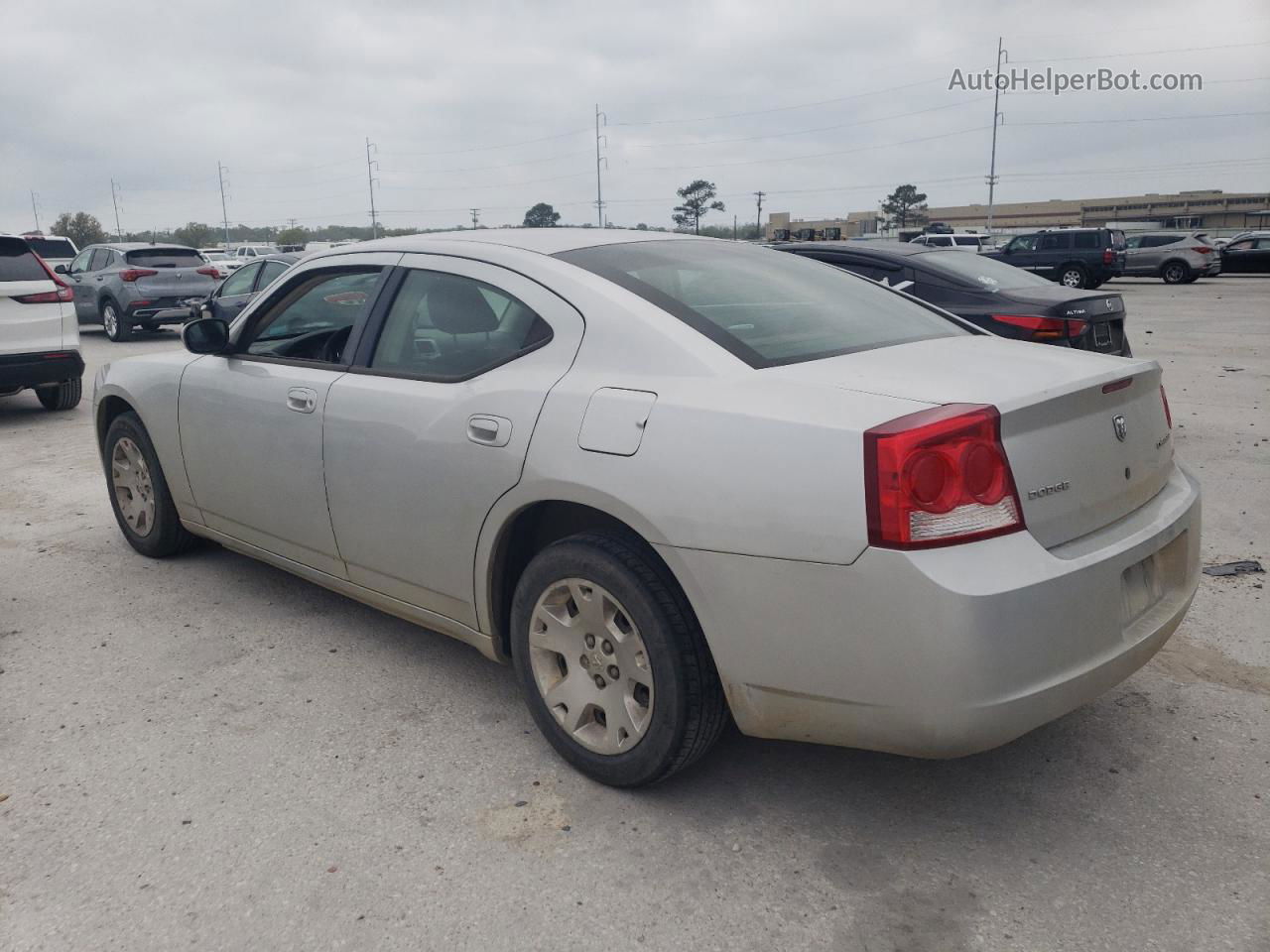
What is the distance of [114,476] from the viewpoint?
5129 millimetres

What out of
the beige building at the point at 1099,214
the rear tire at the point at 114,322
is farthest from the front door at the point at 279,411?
the beige building at the point at 1099,214

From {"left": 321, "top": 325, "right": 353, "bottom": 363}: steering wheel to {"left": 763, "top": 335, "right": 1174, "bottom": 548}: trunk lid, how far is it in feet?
5.86

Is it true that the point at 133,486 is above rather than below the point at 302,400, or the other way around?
below

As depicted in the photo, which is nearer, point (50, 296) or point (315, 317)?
point (315, 317)

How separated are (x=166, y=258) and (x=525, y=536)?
16.5 m

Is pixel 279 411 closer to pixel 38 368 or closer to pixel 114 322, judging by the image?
pixel 38 368

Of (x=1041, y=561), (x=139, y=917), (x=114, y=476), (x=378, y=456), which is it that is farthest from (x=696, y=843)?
(x=114, y=476)

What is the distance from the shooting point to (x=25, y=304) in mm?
9078

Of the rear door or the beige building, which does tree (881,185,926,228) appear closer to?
the beige building

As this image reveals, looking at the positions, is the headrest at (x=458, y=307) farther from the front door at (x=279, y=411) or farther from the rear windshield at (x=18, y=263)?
the rear windshield at (x=18, y=263)

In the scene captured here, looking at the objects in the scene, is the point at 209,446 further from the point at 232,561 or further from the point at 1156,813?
the point at 1156,813

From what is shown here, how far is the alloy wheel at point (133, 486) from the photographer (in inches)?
193

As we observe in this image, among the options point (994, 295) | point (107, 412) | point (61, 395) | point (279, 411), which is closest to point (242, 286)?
point (61, 395)

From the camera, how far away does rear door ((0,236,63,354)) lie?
353 inches
